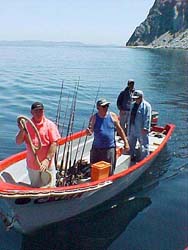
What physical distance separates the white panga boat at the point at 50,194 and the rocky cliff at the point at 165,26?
519 ft

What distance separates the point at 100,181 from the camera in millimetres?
8375

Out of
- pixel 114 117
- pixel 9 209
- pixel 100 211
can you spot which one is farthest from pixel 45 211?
pixel 114 117

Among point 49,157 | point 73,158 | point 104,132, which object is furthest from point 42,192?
point 73,158

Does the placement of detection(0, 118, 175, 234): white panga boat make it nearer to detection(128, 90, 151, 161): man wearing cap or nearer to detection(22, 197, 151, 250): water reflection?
detection(22, 197, 151, 250): water reflection

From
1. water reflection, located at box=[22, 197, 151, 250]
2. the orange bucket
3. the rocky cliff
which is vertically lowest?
water reflection, located at box=[22, 197, 151, 250]

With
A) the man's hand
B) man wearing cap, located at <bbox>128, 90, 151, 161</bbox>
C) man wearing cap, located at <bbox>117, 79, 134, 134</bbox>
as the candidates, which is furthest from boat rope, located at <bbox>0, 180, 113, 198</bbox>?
man wearing cap, located at <bbox>117, 79, 134, 134</bbox>

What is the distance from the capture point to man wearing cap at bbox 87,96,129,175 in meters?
8.59

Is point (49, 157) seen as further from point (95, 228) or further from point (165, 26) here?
point (165, 26)

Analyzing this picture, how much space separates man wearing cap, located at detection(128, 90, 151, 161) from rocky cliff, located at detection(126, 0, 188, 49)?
156m

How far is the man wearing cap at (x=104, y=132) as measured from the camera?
8.59 meters

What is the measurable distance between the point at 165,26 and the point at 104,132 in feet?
612

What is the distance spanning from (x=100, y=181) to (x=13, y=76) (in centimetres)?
2871

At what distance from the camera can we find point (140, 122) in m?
10.4

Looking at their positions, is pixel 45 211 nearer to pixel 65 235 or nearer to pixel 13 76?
pixel 65 235
